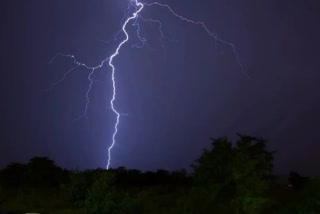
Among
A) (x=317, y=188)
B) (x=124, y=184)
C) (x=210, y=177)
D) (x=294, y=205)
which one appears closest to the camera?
(x=317, y=188)

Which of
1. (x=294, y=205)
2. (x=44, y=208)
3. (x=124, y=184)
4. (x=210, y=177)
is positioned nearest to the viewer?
(x=294, y=205)

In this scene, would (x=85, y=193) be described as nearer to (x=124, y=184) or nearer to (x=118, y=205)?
(x=118, y=205)

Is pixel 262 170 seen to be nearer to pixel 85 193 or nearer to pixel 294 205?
pixel 294 205

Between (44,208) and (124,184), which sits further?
(124,184)

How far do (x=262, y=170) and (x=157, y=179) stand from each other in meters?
13.6

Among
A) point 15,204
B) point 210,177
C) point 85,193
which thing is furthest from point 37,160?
point 210,177

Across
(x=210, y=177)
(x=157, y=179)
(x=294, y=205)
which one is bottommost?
(x=294, y=205)

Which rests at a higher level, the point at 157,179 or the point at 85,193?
the point at 157,179

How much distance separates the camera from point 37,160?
2834cm

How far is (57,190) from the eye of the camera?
80.8 feet

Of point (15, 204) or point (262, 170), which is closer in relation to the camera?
point (262, 170)

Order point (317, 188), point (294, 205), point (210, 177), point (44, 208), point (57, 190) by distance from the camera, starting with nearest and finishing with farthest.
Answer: point (317, 188) < point (294, 205) < point (210, 177) < point (44, 208) < point (57, 190)

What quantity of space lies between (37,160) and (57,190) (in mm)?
4133

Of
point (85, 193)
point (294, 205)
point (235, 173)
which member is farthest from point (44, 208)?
point (294, 205)
